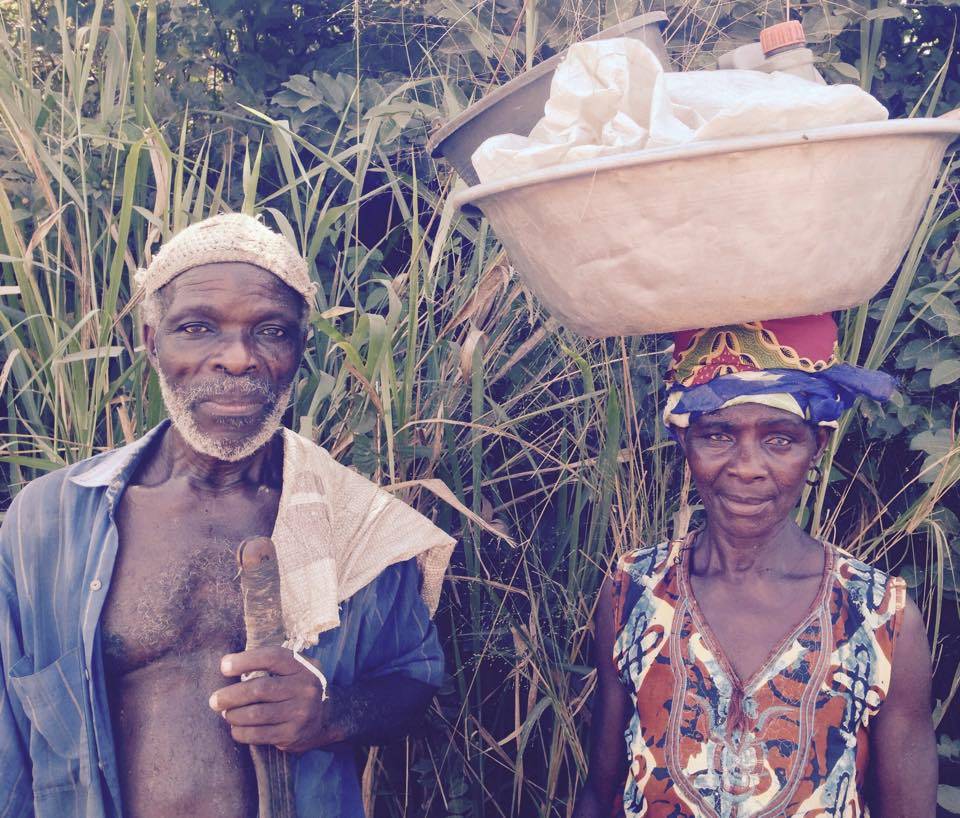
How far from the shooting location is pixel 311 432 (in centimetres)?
263

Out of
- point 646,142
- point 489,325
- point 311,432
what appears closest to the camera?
point 646,142

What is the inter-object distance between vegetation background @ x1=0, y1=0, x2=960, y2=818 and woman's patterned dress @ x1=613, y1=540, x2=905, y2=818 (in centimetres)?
61

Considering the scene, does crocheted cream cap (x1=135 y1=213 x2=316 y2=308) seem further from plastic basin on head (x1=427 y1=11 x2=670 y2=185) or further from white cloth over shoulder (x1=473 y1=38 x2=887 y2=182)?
white cloth over shoulder (x1=473 y1=38 x2=887 y2=182)

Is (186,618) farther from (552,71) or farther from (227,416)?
(552,71)

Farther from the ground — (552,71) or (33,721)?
(552,71)

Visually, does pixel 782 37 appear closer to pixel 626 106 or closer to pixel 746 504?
pixel 626 106

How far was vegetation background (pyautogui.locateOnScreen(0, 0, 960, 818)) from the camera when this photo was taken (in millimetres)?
2689

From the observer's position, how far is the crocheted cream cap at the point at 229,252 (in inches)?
82.0

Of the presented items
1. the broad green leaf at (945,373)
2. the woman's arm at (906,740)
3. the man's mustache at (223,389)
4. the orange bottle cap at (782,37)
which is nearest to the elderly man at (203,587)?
the man's mustache at (223,389)

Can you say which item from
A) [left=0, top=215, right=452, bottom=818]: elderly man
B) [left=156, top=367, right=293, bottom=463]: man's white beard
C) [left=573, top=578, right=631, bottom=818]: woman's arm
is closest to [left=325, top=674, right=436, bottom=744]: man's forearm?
[left=0, top=215, right=452, bottom=818]: elderly man

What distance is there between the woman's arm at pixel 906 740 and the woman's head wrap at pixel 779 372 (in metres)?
0.47

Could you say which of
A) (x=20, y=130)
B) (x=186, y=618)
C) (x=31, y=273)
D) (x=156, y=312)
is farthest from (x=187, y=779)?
(x=20, y=130)

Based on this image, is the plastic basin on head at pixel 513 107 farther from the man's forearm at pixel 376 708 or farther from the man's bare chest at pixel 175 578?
the man's forearm at pixel 376 708

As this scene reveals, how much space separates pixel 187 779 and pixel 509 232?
1165 mm
